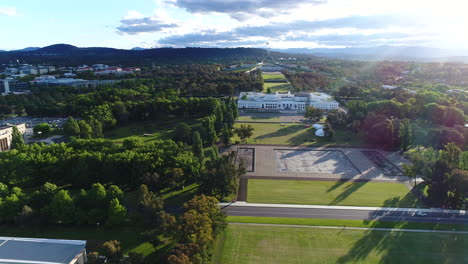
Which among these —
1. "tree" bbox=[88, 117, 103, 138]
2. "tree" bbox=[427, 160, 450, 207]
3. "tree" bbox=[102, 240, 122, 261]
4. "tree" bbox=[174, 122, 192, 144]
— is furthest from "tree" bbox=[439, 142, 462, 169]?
"tree" bbox=[88, 117, 103, 138]

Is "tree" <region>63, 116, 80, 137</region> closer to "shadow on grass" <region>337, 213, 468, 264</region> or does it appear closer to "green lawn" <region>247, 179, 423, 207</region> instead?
"green lawn" <region>247, 179, 423, 207</region>

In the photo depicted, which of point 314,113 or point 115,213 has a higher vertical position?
point 314,113

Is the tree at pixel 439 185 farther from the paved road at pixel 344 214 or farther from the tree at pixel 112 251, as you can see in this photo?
the tree at pixel 112 251

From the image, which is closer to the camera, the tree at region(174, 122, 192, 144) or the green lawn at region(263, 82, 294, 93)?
the tree at region(174, 122, 192, 144)

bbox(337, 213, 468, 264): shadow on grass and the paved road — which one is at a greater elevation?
the paved road

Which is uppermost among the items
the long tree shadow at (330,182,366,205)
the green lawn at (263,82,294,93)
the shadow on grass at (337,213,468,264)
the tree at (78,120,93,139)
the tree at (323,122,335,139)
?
the green lawn at (263,82,294,93)

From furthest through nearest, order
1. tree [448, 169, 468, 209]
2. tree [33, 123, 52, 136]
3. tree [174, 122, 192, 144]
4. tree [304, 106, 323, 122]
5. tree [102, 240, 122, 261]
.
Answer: tree [304, 106, 323, 122]
tree [33, 123, 52, 136]
tree [174, 122, 192, 144]
tree [448, 169, 468, 209]
tree [102, 240, 122, 261]

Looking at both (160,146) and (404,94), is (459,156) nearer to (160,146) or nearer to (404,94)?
(160,146)

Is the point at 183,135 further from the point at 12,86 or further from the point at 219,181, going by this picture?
the point at 12,86

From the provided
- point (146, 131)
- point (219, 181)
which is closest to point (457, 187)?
point (219, 181)
